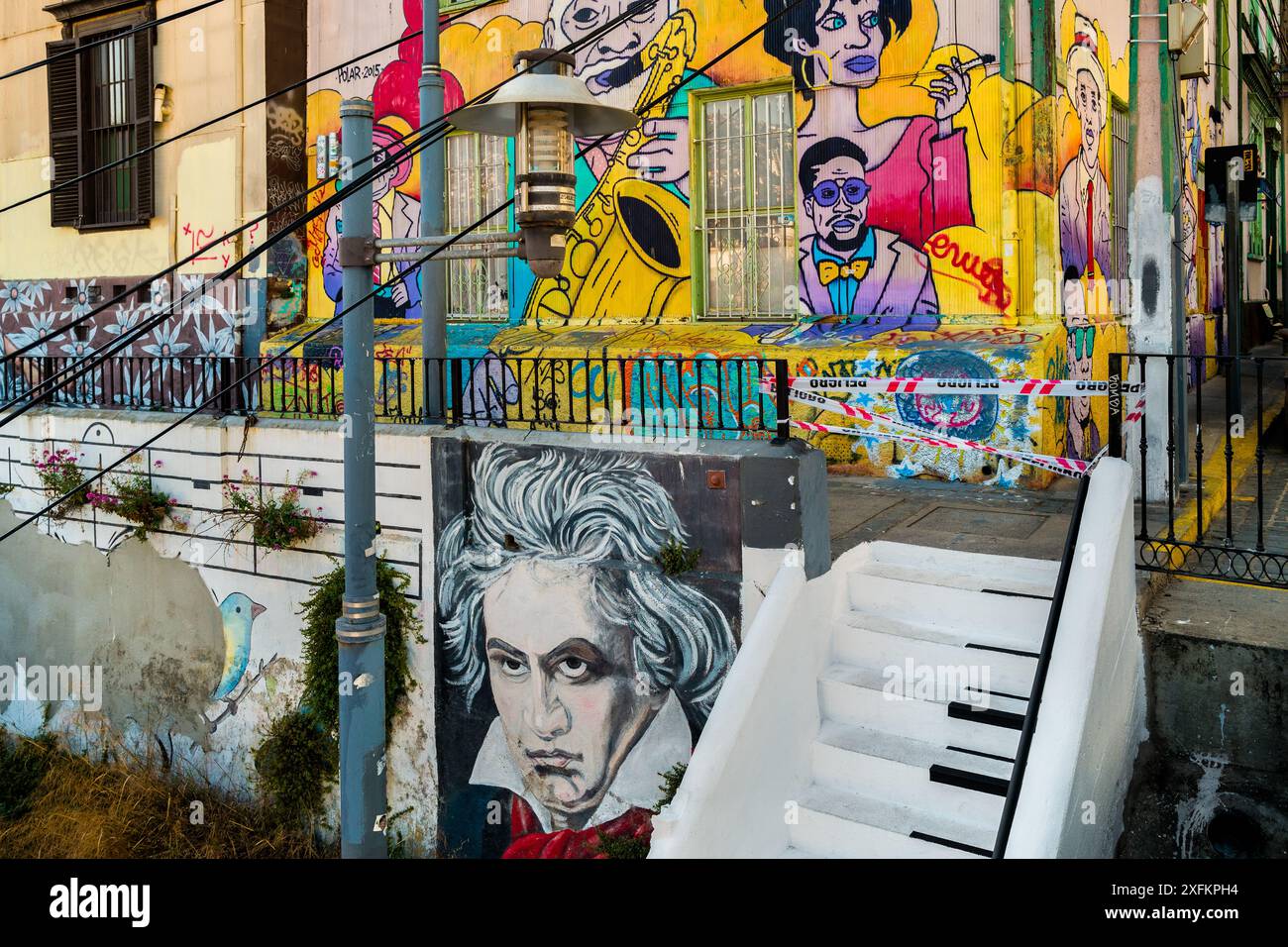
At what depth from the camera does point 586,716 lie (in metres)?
7.68

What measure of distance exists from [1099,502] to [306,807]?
6699 mm

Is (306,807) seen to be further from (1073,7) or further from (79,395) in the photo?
(1073,7)

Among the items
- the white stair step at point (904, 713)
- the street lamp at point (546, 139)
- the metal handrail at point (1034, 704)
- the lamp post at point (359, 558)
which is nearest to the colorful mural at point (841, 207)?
the lamp post at point (359, 558)

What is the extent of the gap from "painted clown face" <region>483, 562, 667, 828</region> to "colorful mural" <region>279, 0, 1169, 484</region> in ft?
5.05

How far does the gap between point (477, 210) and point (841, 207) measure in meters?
4.66

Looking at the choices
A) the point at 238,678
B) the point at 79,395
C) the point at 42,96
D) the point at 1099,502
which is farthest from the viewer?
the point at 42,96

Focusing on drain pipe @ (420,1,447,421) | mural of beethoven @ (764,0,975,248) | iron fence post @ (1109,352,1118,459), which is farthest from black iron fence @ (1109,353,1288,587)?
drain pipe @ (420,1,447,421)

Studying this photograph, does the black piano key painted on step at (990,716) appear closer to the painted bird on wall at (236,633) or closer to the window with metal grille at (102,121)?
the painted bird on wall at (236,633)

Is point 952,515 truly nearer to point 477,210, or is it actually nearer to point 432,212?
point 432,212

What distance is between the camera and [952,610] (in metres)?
6.41

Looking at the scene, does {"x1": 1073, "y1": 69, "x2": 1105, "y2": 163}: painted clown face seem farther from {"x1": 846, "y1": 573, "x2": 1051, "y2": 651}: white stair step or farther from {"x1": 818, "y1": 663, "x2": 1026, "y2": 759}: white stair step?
{"x1": 818, "y1": 663, "x2": 1026, "y2": 759}: white stair step

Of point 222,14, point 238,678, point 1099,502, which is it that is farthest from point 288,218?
point 1099,502

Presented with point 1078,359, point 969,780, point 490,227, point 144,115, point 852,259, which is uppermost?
point 144,115

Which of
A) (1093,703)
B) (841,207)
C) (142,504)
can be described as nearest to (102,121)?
(142,504)
